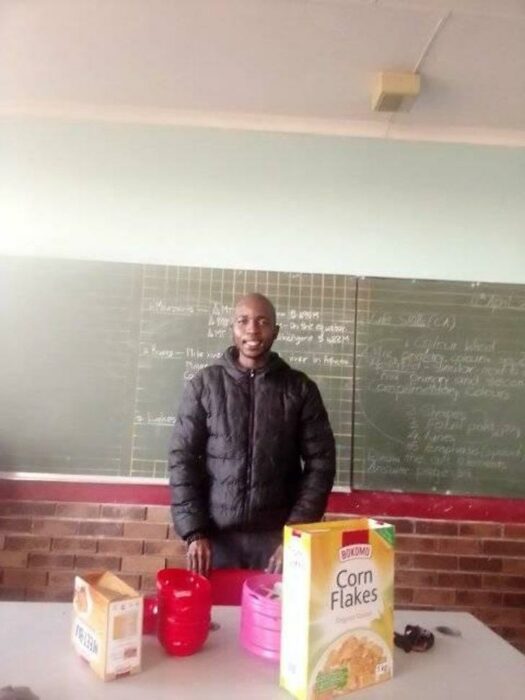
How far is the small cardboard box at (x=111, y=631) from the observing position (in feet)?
3.43

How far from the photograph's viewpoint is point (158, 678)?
107cm

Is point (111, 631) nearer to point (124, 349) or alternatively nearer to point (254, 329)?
point (254, 329)

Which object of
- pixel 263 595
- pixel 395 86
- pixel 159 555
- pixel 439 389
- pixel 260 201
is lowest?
pixel 159 555

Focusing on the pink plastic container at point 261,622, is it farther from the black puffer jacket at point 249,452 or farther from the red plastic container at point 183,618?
the black puffer jacket at point 249,452

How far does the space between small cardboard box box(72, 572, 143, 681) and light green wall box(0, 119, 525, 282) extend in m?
1.76

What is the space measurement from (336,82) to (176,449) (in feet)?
5.37

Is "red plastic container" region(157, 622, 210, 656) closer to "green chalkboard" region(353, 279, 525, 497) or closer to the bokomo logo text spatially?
the bokomo logo text

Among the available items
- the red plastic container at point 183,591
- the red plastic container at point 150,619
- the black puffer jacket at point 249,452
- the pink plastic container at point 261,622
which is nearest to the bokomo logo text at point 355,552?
the pink plastic container at point 261,622

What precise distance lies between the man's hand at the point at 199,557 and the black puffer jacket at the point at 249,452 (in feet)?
0.22

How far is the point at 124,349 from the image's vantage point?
255 cm

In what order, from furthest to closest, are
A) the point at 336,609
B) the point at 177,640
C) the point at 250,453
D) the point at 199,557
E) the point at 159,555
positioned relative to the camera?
the point at 159,555 → the point at 250,453 → the point at 199,557 → the point at 177,640 → the point at 336,609

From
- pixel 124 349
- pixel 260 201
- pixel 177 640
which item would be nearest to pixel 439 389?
pixel 260 201

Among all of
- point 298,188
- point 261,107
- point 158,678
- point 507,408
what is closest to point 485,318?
point 507,408

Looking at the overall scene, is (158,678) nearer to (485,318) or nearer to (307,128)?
(485,318)
